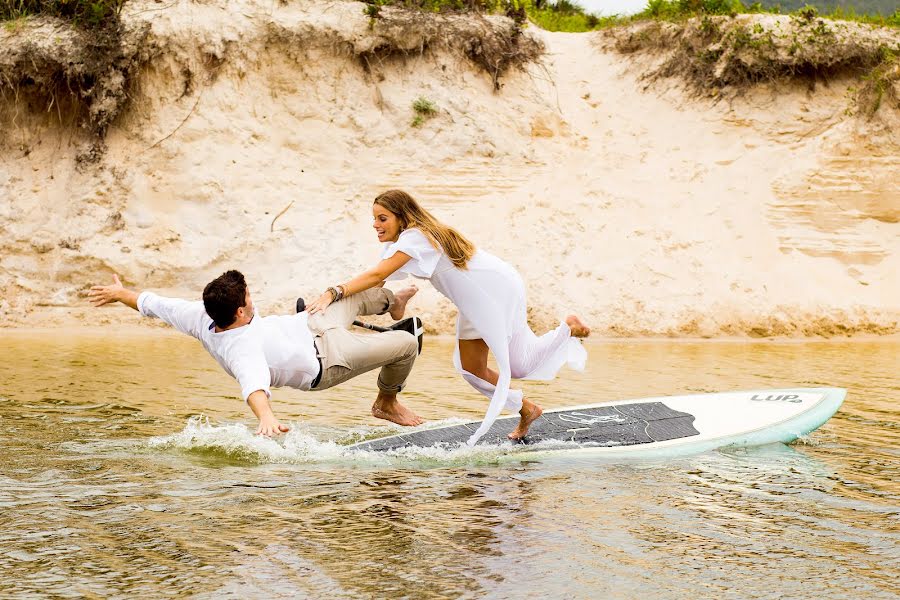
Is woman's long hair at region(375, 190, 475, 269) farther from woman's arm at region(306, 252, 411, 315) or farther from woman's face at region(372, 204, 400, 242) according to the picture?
woman's arm at region(306, 252, 411, 315)

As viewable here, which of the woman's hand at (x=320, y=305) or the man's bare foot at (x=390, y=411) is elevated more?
the woman's hand at (x=320, y=305)

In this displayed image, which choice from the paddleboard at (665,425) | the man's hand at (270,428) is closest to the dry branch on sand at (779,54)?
the paddleboard at (665,425)

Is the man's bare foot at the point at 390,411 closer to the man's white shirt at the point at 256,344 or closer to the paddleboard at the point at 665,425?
the paddleboard at the point at 665,425

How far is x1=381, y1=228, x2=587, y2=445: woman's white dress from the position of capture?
5820mm

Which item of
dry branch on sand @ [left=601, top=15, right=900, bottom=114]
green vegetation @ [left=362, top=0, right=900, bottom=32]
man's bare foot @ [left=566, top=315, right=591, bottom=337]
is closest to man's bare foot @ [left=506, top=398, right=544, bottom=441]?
man's bare foot @ [left=566, top=315, right=591, bottom=337]

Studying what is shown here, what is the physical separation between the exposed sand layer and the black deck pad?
21.5ft

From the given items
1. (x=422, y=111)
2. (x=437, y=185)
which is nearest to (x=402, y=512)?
(x=437, y=185)

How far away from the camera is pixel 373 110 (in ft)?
55.8

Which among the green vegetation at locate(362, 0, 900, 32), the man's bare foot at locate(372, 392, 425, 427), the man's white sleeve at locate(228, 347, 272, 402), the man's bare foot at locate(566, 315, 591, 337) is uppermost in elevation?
the green vegetation at locate(362, 0, 900, 32)

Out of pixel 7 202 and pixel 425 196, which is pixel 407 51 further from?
pixel 7 202

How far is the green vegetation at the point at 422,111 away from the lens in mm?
16812

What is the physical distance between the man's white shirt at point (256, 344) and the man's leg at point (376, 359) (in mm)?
116

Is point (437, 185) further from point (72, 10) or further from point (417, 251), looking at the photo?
point (417, 251)

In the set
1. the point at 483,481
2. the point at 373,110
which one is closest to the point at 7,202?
the point at 373,110
